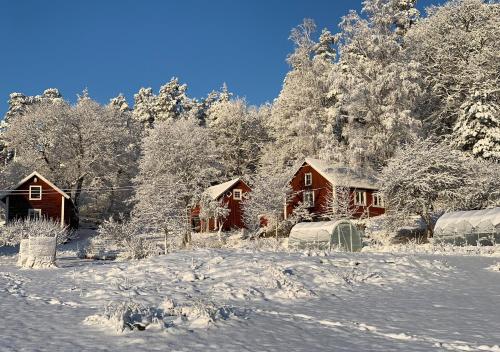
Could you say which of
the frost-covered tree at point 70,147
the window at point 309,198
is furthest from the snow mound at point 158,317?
the frost-covered tree at point 70,147

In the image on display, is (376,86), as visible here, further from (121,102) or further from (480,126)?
(121,102)

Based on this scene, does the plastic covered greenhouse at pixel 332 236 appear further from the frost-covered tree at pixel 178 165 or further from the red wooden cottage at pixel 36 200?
the red wooden cottage at pixel 36 200

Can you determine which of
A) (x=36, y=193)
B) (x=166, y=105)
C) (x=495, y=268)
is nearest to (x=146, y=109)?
(x=166, y=105)

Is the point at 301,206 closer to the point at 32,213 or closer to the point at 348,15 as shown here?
the point at 348,15

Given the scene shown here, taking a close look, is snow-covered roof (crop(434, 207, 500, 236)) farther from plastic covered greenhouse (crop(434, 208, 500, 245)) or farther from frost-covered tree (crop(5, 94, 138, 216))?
frost-covered tree (crop(5, 94, 138, 216))

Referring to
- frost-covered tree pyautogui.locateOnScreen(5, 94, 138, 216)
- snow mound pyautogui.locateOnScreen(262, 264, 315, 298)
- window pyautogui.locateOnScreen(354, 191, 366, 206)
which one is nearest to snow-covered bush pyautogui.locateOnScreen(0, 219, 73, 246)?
frost-covered tree pyautogui.locateOnScreen(5, 94, 138, 216)

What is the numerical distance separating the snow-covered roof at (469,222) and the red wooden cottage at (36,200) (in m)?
38.4

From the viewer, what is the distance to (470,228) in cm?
3228

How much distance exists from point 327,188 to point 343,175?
2.11m

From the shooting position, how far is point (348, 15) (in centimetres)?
5044

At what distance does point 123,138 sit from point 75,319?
55.0m

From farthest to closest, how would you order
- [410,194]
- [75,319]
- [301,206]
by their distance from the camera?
[301,206] → [410,194] → [75,319]

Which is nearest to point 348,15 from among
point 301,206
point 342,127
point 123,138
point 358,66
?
point 358,66

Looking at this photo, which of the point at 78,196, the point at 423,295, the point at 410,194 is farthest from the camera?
the point at 78,196
